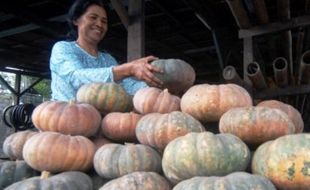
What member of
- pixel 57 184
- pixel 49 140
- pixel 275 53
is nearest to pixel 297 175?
pixel 57 184

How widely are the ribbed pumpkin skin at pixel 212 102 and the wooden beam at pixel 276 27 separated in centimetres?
292

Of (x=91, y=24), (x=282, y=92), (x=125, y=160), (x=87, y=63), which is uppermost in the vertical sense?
(x=91, y=24)

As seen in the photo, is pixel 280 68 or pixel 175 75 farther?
pixel 280 68

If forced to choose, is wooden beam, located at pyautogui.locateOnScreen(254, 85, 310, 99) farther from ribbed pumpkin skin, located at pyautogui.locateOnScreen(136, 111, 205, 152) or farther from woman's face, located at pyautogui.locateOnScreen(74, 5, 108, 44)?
ribbed pumpkin skin, located at pyautogui.locateOnScreen(136, 111, 205, 152)

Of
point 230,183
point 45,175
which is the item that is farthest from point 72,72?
point 230,183

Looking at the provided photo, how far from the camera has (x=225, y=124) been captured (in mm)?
1938

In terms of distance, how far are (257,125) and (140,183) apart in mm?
610

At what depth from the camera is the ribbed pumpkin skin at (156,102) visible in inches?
92.0

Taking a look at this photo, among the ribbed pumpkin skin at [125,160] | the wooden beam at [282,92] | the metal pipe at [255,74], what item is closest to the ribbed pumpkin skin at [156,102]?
the ribbed pumpkin skin at [125,160]

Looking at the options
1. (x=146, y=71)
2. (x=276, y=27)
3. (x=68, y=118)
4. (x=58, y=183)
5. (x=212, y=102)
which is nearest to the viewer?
(x=58, y=183)

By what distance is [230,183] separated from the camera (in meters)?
1.46

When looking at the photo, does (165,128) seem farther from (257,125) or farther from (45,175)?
(45,175)

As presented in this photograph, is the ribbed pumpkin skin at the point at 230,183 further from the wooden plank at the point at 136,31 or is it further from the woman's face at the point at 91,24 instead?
the wooden plank at the point at 136,31

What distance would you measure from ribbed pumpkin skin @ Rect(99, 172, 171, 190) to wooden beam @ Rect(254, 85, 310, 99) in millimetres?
3537
